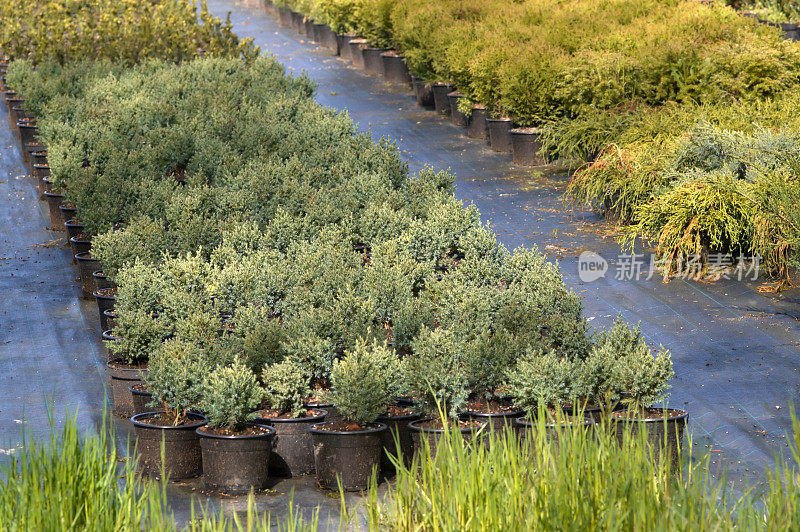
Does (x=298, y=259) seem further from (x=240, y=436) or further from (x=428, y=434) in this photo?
(x=428, y=434)

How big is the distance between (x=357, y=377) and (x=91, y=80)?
27.8ft

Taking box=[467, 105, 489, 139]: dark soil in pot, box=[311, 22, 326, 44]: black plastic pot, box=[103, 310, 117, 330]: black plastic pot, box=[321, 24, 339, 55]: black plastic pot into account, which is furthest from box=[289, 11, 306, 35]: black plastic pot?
box=[103, 310, 117, 330]: black plastic pot

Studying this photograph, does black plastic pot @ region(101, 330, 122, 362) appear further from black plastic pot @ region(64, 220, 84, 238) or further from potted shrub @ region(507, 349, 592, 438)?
potted shrub @ region(507, 349, 592, 438)

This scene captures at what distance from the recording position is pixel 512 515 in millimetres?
2875

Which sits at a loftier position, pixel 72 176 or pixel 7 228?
pixel 72 176

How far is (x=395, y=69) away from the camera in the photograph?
16.0m

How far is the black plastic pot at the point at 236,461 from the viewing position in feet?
13.9

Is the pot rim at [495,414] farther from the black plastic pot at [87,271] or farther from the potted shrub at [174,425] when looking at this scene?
the black plastic pot at [87,271]

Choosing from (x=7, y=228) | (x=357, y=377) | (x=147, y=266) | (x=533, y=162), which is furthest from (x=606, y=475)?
(x=533, y=162)

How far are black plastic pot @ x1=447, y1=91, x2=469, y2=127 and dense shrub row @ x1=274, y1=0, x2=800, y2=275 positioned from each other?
0.26 meters

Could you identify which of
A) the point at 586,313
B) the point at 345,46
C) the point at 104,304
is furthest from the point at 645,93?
the point at 345,46

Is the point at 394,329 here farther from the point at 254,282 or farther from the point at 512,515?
the point at 512,515

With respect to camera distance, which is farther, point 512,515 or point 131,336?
point 131,336

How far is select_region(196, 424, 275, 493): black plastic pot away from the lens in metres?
4.23
